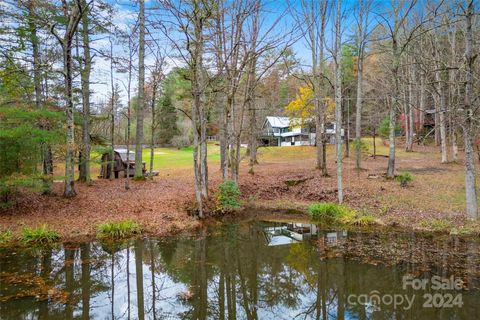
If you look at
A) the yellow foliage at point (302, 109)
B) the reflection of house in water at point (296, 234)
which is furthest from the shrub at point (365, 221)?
the yellow foliage at point (302, 109)

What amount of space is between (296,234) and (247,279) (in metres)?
3.77

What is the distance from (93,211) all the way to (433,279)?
383 inches

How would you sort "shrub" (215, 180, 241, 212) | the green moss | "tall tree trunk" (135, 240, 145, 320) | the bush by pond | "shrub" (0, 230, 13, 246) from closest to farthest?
"tall tree trunk" (135, 240, 145, 320), "shrub" (0, 230, 13, 246), the green moss, the bush by pond, "shrub" (215, 180, 241, 212)

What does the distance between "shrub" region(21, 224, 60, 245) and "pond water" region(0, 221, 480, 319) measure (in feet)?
1.69

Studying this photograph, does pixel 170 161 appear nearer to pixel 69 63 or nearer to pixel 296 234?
pixel 69 63

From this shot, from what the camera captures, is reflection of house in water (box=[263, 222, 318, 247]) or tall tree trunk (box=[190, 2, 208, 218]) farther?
tall tree trunk (box=[190, 2, 208, 218])

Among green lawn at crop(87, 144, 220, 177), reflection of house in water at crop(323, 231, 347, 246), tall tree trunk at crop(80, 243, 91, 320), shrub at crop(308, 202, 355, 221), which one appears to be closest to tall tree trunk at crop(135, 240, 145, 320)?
tall tree trunk at crop(80, 243, 91, 320)

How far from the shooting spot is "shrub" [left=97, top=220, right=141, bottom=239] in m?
9.02

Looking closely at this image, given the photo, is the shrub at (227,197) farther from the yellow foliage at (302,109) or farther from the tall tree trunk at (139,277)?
the yellow foliage at (302,109)

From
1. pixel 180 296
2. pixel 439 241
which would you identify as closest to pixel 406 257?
pixel 439 241

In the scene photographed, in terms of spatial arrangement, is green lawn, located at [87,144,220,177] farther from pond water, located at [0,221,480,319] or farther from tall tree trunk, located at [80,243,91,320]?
pond water, located at [0,221,480,319]

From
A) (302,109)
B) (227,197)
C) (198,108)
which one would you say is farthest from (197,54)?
(302,109)

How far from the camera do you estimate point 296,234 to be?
9.77 meters

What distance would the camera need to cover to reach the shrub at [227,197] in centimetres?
1220
